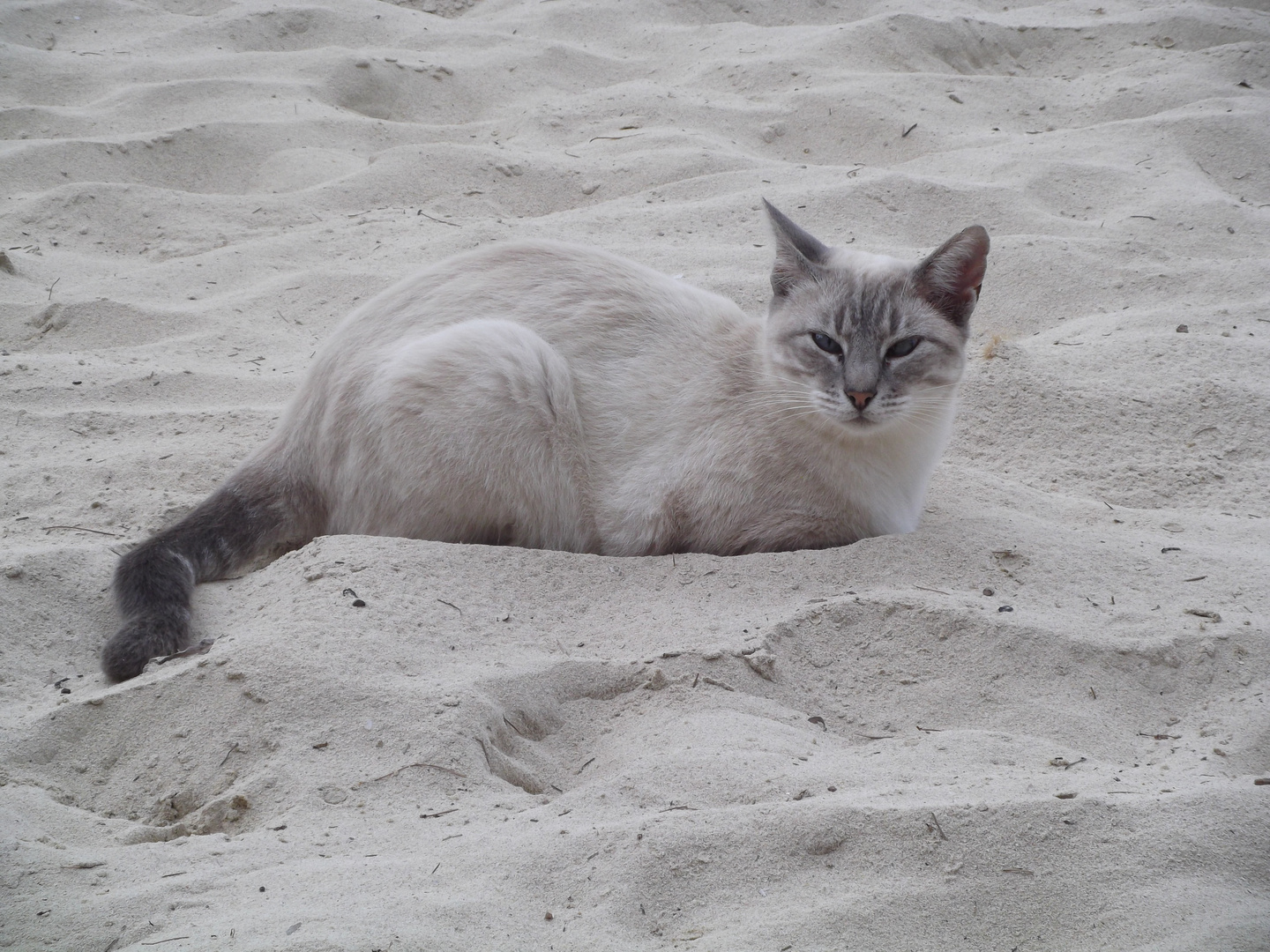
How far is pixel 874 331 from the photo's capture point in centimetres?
308

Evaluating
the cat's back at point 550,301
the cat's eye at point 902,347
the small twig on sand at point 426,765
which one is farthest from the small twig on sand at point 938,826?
the cat's back at point 550,301

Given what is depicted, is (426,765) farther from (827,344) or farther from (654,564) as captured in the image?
(827,344)

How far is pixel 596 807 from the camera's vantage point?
1892 millimetres

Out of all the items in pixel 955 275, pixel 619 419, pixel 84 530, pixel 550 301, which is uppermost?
pixel 955 275

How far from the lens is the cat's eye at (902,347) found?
3.10 m

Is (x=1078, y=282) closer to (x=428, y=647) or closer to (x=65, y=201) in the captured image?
(x=428, y=647)

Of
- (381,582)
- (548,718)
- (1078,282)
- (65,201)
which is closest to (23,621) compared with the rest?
(381,582)

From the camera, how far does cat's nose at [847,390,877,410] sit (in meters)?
2.99

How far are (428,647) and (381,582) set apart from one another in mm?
281

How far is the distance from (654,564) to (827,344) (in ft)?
2.69

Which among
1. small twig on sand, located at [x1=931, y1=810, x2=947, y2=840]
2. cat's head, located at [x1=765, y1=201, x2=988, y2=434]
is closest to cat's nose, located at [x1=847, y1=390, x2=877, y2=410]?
cat's head, located at [x1=765, y1=201, x2=988, y2=434]

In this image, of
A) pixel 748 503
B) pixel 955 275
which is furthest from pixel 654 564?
pixel 955 275

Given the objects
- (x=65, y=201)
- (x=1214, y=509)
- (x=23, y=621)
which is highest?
(x=65, y=201)

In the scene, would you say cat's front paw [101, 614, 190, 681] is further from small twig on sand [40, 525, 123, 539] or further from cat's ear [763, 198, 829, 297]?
cat's ear [763, 198, 829, 297]
